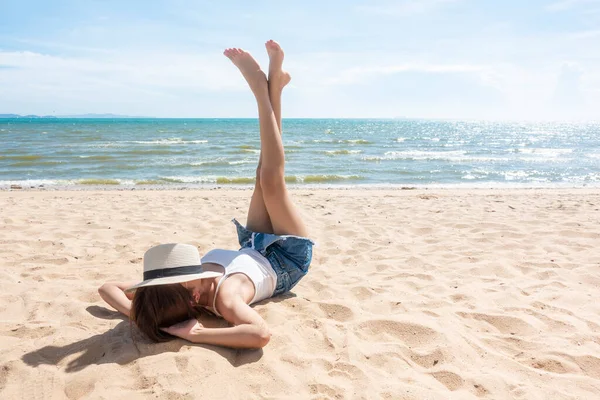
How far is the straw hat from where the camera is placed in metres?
2.46

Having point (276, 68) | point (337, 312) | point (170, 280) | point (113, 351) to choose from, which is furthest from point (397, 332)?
point (276, 68)

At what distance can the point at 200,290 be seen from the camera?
9.04 ft

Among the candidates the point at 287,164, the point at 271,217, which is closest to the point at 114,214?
the point at 271,217

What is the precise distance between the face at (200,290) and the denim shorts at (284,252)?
684 millimetres

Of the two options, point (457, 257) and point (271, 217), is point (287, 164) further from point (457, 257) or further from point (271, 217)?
point (271, 217)

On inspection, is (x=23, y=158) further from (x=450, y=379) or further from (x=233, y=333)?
(x=450, y=379)

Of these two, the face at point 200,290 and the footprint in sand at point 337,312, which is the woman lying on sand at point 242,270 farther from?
the footprint in sand at point 337,312

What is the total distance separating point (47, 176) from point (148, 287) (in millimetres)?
12672

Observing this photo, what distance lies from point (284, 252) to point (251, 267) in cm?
38

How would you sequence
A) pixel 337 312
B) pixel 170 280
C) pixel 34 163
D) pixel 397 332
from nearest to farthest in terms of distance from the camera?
pixel 170 280
pixel 397 332
pixel 337 312
pixel 34 163

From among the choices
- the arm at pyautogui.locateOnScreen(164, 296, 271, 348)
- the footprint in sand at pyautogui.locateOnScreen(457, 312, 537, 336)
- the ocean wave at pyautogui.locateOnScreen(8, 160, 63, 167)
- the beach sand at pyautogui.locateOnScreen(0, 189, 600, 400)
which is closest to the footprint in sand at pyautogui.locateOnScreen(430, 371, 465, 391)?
the beach sand at pyautogui.locateOnScreen(0, 189, 600, 400)

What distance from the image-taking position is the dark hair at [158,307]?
2.51 meters

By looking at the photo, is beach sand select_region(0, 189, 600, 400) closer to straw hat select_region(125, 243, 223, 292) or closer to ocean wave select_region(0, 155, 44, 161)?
straw hat select_region(125, 243, 223, 292)

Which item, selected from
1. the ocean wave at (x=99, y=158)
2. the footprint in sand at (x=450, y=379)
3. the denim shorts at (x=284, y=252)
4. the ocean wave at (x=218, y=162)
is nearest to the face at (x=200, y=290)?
the denim shorts at (x=284, y=252)
